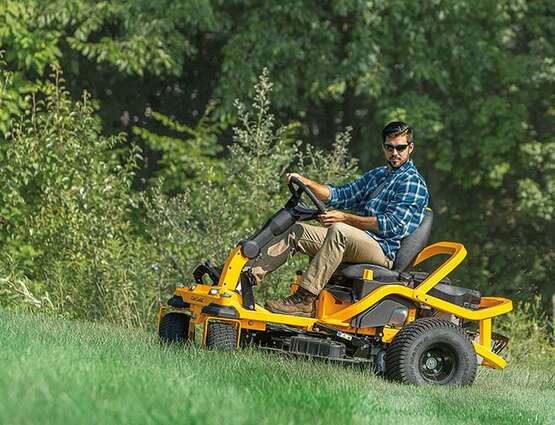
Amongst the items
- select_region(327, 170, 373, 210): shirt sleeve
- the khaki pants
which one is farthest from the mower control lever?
select_region(327, 170, 373, 210): shirt sleeve

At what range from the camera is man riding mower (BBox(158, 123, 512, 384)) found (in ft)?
28.2

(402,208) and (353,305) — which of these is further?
(402,208)

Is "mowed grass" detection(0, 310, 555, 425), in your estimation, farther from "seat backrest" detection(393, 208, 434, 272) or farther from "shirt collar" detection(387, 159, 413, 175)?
"shirt collar" detection(387, 159, 413, 175)

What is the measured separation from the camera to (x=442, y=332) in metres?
8.62

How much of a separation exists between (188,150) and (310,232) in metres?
8.22

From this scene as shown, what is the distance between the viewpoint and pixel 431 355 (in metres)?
8.74

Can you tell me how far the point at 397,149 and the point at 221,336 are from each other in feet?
5.71

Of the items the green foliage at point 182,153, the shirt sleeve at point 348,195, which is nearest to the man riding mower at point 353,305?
the shirt sleeve at point 348,195

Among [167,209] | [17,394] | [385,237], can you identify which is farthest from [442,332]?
[167,209]

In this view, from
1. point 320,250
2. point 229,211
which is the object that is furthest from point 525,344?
point 320,250

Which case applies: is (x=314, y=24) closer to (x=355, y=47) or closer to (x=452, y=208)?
(x=355, y=47)

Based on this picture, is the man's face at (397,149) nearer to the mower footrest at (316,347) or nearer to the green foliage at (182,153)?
the mower footrest at (316,347)

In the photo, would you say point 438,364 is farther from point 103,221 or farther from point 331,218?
point 103,221

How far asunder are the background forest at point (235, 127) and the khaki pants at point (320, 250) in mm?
3301
